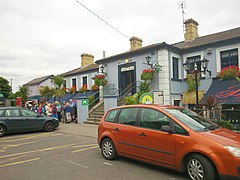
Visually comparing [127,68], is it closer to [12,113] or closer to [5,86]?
[12,113]

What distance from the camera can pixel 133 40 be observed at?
20.2m

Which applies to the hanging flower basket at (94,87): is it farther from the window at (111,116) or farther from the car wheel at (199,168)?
the car wheel at (199,168)

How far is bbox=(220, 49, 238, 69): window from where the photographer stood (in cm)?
1353

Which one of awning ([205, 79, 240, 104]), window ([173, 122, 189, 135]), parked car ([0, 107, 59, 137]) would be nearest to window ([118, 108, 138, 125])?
window ([173, 122, 189, 135])

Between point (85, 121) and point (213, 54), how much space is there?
9773mm

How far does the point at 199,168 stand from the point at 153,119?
1.50 metres

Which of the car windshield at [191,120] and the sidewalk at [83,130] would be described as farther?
the sidewalk at [83,130]

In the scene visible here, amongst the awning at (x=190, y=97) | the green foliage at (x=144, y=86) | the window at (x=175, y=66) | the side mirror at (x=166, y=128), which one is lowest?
the side mirror at (x=166, y=128)

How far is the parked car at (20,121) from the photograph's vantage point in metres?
10.4

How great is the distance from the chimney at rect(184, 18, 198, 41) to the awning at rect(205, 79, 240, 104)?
19.5ft

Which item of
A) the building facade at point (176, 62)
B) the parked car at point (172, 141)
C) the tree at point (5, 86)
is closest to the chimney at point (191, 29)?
the building facade at point (176, 62)

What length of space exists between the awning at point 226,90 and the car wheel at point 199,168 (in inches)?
334

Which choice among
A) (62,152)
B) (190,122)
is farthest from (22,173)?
(190,122)

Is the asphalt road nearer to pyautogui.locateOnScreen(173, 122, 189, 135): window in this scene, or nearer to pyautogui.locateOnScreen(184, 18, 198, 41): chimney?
pyautogui.locateOnScreen(173, 122, 189, 135): window
